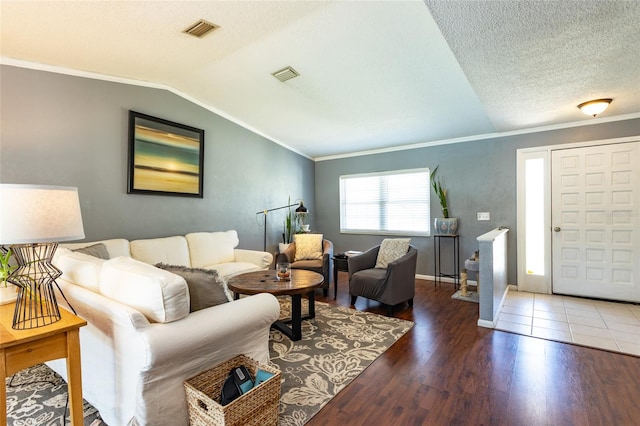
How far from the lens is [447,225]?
467 cm

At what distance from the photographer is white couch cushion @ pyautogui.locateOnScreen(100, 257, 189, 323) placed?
1.41 m

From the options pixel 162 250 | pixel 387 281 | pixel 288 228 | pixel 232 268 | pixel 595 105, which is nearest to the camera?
pixel 595 105

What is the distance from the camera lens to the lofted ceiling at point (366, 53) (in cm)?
199

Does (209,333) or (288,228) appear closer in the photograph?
(209,333)

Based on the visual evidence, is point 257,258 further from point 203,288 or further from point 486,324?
point 486,324

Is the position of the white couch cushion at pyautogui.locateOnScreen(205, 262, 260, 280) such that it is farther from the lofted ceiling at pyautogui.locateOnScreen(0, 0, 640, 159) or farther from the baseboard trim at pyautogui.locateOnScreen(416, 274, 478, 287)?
the baseboard trim at pyautogui.locateOnScreen(416, 274, 478, 287)

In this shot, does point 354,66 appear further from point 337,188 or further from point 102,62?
point 337,188

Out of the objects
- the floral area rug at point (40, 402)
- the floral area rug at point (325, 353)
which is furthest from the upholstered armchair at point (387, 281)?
the floral area rug at point (40, 402)

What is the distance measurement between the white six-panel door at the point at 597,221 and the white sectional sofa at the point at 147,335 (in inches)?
169

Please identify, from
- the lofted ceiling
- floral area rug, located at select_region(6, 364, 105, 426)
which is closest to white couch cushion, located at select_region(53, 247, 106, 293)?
floral area rug, located at select_region(6, 364, 105, 426)

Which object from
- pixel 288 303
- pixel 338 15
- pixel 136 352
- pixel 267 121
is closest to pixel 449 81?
pixel 338 15

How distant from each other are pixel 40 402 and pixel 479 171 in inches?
215

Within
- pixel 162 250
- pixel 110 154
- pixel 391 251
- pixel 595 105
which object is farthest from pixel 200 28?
pixel 595 105

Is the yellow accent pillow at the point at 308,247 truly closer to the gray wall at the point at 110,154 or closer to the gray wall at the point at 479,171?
the gray wall at the point at 110,154
